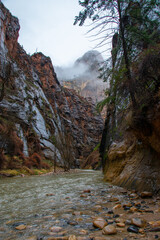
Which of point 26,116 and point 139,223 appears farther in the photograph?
point 26,116


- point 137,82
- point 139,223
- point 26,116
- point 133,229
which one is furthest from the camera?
point 26,116

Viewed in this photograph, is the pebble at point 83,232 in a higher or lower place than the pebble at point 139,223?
lower

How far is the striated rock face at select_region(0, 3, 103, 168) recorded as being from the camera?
13.8 metres

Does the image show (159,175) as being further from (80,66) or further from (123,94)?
(80,66)

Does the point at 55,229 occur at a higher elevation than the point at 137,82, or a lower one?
lower

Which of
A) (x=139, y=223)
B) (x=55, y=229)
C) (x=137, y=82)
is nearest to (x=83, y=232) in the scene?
(x=55, y=229)

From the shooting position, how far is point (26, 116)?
22.0 metres

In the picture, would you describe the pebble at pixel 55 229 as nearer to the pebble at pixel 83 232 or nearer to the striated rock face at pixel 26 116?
the pebble at pixel 83 232

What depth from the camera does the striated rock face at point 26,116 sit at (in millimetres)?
13773

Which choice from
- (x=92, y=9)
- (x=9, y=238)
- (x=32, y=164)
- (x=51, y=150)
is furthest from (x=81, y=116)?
(x=9, y=238)

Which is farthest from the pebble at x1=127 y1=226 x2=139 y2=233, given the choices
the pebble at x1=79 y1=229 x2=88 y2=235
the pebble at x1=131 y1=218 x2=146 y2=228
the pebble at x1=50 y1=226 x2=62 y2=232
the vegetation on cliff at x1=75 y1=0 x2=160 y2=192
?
the vegetation on cliff at x1=75 y1=0 x2=160 y2=192

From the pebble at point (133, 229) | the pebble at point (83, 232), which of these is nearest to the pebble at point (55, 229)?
the pebble at point (83, 232)

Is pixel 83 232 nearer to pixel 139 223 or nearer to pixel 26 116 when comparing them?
pixel 139 223

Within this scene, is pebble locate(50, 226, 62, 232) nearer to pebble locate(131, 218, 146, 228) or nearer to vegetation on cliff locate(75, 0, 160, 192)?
pebble locate(131, 218, 146, 228)
